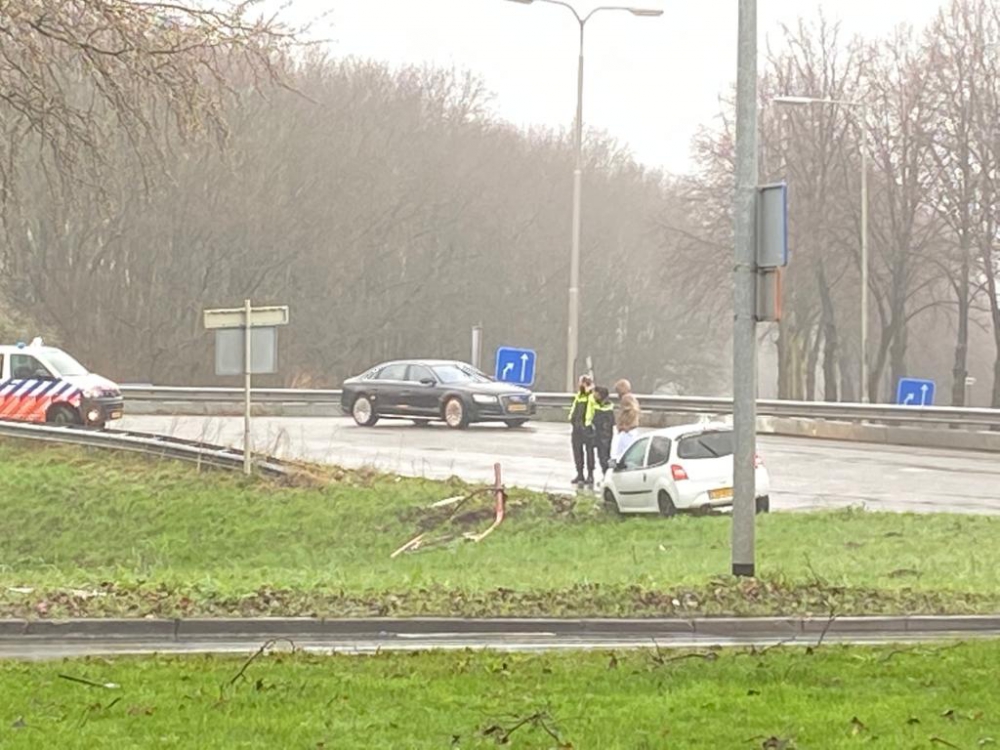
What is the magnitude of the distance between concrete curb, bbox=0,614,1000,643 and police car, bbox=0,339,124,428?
2260 cm

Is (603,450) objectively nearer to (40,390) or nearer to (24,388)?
(40,390)

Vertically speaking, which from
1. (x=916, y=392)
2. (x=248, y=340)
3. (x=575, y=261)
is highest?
(x=575, y=261)

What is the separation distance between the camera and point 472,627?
12.8 metres

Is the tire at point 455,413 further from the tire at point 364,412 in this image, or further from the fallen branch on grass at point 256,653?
the fallen branch on grass at point 256,653

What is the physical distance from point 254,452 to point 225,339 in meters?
3.49

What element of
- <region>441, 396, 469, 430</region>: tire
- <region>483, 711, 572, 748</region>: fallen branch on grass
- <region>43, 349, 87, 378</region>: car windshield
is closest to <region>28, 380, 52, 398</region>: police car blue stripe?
<region>43, 349, 87, 378</region>: car windshield

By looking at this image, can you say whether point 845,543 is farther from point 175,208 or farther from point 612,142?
point 612,142

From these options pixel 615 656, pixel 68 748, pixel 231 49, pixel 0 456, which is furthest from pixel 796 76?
pixel 68 748

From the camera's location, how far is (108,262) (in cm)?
6253

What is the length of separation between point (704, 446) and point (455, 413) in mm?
15665

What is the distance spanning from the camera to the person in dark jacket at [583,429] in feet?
88.4

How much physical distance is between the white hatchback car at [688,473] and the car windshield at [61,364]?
15.6 meters

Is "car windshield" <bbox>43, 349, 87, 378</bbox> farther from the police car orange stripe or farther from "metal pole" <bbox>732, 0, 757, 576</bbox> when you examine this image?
"metal pole" <bbox>732, 0, 757, 576</bbox>

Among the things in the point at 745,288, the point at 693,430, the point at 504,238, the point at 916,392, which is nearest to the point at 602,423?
the point at 693,430
